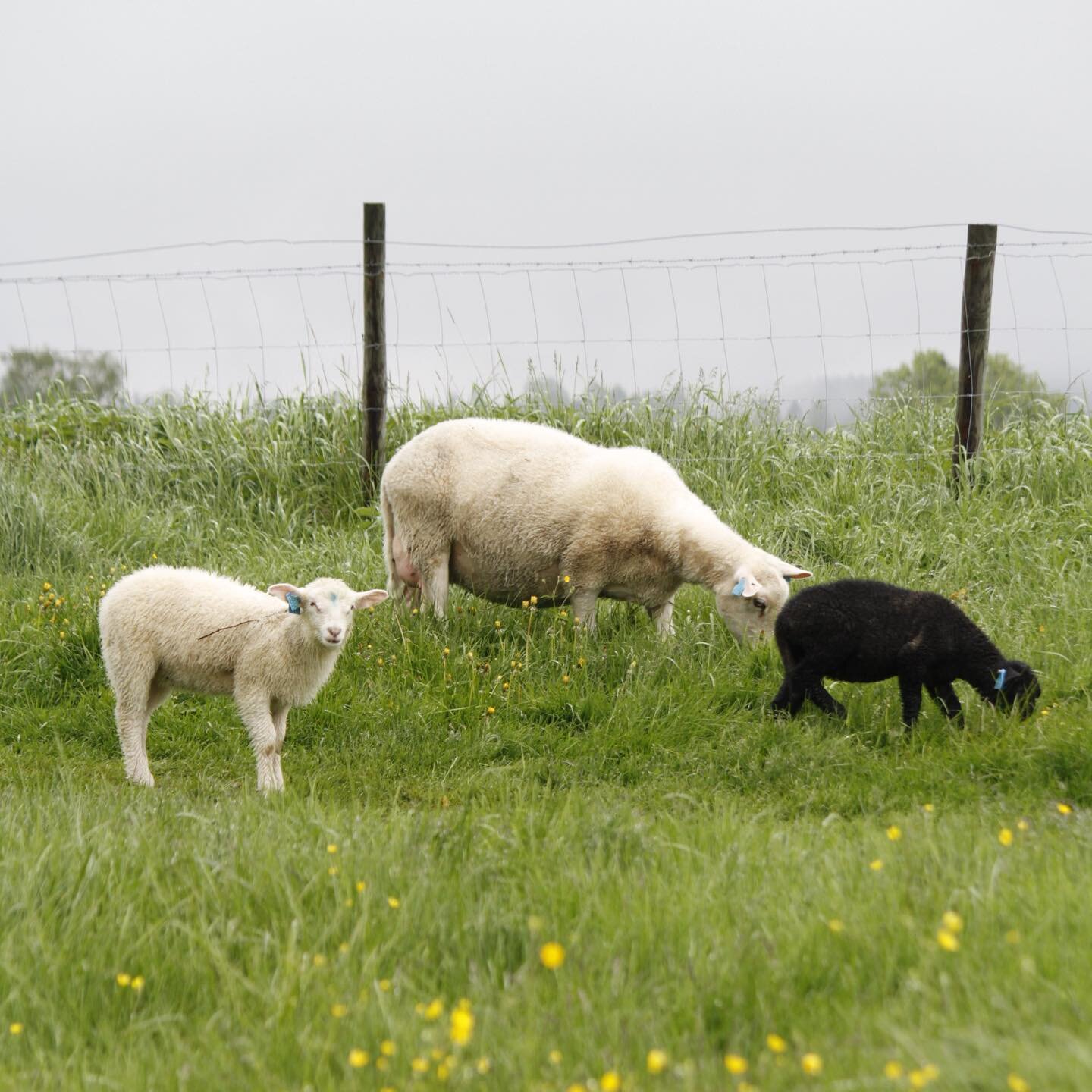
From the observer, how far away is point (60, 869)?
3.95 meters

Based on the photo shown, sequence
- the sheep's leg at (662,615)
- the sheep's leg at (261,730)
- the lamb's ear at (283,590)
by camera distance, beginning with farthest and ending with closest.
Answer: the sheep's leg at (662,615)
the sheep's leg at (261,730)
the lamb's ear at (283,590)

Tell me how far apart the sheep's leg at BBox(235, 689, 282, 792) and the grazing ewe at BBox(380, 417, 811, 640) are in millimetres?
1845

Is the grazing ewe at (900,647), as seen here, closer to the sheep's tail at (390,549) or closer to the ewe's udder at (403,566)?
the ewe's udder at (403,566)

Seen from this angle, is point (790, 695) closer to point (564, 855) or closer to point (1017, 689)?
point (1017, 689)

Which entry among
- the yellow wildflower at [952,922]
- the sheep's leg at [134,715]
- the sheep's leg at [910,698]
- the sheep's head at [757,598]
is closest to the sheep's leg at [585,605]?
the sheep's head at [757,598]

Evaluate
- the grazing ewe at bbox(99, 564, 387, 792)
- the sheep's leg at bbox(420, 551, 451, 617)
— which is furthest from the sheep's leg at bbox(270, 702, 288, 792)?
the sheep's leg at bbox(420, 551, 451, 617)

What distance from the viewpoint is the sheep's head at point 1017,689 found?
19.5ft

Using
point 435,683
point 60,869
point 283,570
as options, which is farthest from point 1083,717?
point 283,570

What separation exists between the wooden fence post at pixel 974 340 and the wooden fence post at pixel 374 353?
4917 millimetres

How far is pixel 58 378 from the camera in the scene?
13195 mm

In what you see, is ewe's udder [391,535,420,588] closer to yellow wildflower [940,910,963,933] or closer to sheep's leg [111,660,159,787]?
sheep's leg [111,660,159,787]

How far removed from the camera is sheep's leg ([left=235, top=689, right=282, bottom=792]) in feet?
19.0

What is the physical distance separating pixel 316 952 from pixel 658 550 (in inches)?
159

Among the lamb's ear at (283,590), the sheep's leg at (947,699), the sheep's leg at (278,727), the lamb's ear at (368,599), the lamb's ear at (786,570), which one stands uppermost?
the lamb's ear at (283,590)
